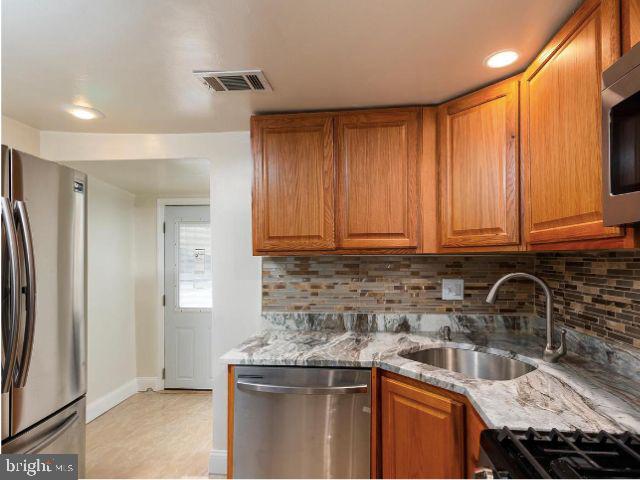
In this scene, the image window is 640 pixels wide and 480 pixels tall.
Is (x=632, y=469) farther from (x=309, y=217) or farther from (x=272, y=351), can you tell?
(x=309, y=217)

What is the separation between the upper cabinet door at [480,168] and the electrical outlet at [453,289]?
1.44 feet

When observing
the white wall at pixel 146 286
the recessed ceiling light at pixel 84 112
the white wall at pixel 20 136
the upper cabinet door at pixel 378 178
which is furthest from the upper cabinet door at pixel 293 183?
the white wall at pixel 146 286

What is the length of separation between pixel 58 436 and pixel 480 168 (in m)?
2.34

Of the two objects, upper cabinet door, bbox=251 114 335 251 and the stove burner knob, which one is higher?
upper cabinet door, bbox=251 114 335 251

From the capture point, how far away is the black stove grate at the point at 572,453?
82cm

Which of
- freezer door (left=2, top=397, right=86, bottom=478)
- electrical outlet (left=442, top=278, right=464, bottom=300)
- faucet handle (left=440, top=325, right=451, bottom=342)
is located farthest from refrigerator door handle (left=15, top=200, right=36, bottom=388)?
electrical outlet (left=442, top=278, right=464, bottom=300)

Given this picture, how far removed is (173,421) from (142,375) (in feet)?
3.40

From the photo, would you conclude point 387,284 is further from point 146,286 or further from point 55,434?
point 146,286

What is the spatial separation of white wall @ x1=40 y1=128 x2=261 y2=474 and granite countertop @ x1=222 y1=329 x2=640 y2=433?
288 millimetres

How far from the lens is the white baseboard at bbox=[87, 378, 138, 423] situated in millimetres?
3154

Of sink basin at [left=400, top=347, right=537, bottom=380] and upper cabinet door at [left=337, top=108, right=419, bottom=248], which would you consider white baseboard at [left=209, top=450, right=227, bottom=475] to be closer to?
sink basin at [left=400, top=347, right=537, bottom=380]

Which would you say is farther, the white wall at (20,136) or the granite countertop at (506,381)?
the white wall at (20,136)

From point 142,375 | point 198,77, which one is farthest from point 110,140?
point 142,375

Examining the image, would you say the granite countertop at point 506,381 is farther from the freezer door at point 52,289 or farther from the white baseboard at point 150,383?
the white baseboard at point 150,383
